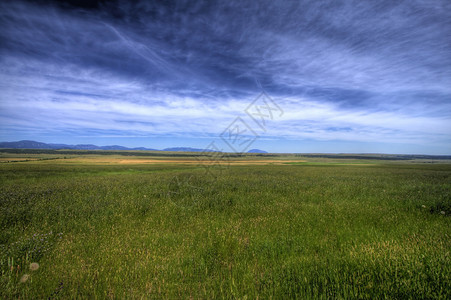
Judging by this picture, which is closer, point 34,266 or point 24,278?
point 24,278

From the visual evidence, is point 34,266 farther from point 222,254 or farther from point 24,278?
point 222,254

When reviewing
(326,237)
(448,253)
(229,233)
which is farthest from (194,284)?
(448,253)

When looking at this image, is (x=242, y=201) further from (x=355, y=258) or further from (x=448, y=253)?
(x=448, y=253)

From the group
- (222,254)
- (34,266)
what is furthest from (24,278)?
(222,254)

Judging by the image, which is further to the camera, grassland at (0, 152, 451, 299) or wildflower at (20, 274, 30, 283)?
wildflower at (20, 274, 30, 283)

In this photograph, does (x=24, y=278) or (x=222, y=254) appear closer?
(x=24, y=278)

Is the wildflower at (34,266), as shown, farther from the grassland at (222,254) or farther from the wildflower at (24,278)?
the wildflower at (24,278)

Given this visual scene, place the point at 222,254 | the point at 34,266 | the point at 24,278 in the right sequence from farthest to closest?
the point at 222,254 < the point at 34,266 < the point at 24,278

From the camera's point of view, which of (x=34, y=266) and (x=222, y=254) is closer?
(x=34, y=266)

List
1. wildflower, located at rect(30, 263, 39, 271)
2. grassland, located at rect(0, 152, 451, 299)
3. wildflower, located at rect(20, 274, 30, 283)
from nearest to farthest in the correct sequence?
grassland, located at rect(0, 152, 451, 299) < wildflower, located at rect(20, 274, 30, 283) < wildflower, located at rect(30, 263, 39, 271)

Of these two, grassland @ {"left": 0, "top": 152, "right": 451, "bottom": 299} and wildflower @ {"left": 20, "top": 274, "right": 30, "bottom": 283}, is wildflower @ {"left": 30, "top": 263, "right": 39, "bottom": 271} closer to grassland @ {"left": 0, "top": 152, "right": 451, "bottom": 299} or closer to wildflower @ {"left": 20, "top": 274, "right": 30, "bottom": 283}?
grassland @ {"left": 0, "top": 152, "right": 451, "bottom": 299}

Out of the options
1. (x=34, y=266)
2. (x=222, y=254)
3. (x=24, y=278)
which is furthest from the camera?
(x=222, y=254)

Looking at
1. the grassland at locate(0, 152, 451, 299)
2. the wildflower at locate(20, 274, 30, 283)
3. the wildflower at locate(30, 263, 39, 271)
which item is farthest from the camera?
the wildflower at locate(30, 263, 39, 271)

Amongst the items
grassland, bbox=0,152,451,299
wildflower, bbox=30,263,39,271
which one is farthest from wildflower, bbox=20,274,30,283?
wildflower, bbox=30,263,39,271
